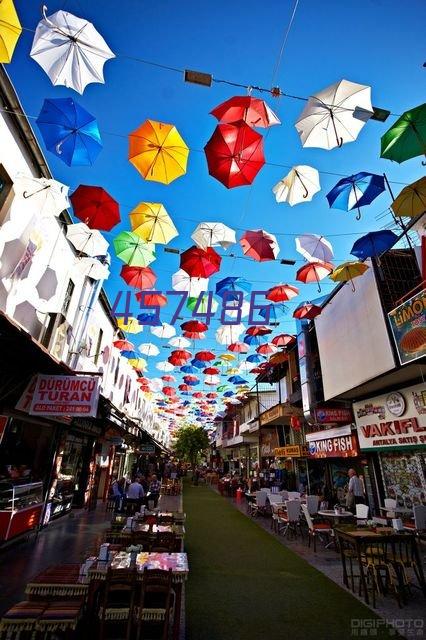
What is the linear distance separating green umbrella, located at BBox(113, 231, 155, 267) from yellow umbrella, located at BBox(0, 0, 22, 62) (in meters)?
4.35

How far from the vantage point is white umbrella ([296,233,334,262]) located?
8.72 m

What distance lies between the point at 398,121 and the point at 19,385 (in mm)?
9757

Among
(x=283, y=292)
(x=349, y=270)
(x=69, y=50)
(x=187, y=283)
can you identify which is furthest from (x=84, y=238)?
(x=349, y=270)

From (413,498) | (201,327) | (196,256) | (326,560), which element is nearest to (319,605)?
(326,560)

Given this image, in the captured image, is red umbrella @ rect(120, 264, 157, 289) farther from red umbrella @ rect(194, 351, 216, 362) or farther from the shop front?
the shop front

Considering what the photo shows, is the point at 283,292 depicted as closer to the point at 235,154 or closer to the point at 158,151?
the point at 235,154

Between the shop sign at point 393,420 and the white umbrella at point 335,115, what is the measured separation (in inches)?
311

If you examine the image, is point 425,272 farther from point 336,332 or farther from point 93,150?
point 93,150

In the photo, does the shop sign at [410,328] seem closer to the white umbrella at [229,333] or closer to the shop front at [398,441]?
the shop front at [398,441]

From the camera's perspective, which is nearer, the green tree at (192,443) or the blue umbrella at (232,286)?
the blue umbrella at (232,286)

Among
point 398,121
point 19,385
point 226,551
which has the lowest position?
point 226,551

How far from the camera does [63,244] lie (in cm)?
1066

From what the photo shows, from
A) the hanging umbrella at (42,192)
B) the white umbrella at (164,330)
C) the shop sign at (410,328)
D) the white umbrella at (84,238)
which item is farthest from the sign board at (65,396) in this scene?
the shop sign at (410,328)

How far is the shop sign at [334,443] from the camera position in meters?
12.8
